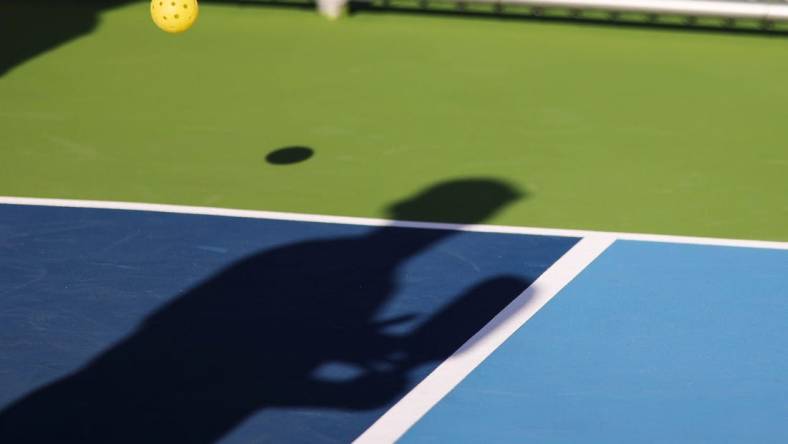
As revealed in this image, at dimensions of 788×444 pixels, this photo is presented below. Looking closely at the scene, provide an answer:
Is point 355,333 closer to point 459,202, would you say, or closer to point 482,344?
point 482,344

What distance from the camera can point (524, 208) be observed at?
1041 cm

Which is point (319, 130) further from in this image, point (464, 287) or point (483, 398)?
point (483, 398)

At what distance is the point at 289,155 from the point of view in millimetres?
11383

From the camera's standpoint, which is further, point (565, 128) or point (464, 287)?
point (565, 128)

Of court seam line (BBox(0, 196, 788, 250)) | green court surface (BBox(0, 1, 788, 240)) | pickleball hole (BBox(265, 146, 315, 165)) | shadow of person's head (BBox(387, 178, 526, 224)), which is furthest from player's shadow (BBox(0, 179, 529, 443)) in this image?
pickleball hole (BBox(265, 146, 315, 165))

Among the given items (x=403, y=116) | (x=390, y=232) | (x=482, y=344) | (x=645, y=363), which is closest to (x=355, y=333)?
(x=482, y=344)

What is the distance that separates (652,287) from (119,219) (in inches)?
160

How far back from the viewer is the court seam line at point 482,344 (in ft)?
25.4

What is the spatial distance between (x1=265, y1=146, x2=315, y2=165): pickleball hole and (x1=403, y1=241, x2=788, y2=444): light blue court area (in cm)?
295

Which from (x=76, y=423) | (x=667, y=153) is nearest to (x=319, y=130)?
(x=667, y=153)

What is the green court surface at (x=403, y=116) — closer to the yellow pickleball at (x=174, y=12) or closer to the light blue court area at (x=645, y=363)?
the light blue court area at (x=645, y=363)

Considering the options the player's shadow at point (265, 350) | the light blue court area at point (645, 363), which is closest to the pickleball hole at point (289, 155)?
the player's shadow at point (265, 350)

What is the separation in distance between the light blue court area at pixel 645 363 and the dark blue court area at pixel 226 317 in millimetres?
418

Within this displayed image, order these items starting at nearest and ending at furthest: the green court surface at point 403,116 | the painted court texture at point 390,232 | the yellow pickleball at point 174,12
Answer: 1. the painted court texture at point 390,232
2. the yellow pickleball at point 174,12
3. the green court surface at point 403,116
